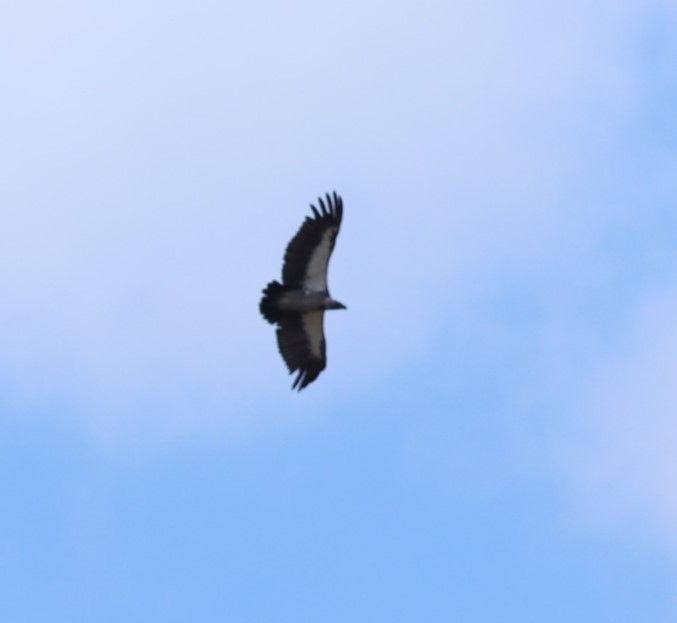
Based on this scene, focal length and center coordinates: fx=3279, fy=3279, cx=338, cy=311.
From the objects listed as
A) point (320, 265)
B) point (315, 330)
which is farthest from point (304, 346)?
point (320, 265)

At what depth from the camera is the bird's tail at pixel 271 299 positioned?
3091 inches

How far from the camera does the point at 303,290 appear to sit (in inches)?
3098

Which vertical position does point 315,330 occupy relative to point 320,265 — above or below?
below

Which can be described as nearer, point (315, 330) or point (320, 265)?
point (320, 265)

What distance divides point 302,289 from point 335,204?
2.21 m

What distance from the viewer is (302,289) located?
78688 millimetres

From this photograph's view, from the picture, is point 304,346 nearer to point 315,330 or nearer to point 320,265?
point 315,330

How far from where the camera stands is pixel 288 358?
262ft

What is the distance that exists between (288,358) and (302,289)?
79.2 inches

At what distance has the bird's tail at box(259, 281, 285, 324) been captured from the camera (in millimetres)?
78500

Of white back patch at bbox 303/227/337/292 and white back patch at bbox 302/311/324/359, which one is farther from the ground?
white back patch at bbox 303/227/337/292

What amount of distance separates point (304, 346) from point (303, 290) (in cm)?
185

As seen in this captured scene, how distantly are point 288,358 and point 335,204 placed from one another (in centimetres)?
413

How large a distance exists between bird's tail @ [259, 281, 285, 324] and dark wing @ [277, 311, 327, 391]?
94 centimetres
